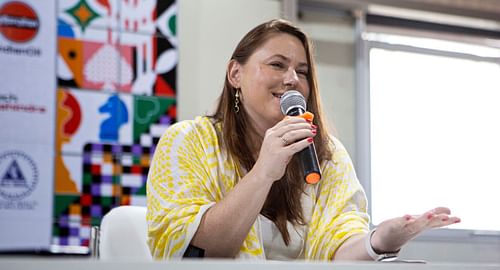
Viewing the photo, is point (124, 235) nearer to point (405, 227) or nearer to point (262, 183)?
point (262, 183)

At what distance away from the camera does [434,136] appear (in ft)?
12.6

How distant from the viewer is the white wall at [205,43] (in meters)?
3.24

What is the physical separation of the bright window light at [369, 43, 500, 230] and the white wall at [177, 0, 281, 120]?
78 cm

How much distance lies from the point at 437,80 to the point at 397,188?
606 mm

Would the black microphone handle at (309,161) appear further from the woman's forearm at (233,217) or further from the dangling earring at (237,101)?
the dangling earring at (237,101)

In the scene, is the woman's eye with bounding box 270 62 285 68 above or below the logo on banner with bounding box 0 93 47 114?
below

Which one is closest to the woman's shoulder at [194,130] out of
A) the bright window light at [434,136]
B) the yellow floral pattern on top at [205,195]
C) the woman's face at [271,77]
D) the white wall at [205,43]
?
the yellow floral pattern on top at [205,195]

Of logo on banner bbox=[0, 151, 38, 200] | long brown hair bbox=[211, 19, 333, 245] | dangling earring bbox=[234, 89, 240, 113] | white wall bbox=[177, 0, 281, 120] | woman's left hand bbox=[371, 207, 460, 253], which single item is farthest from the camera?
white wall bbox=[177, 0, 281, 120]

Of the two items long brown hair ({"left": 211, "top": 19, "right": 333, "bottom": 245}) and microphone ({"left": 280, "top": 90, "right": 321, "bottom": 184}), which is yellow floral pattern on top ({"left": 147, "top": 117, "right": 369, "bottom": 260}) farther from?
microphone ({"left": 280, "top": 90, "right": 321, "bottom": 184})

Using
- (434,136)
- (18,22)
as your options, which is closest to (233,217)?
(18,22)

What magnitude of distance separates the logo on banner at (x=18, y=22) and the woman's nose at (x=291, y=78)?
5.70ft

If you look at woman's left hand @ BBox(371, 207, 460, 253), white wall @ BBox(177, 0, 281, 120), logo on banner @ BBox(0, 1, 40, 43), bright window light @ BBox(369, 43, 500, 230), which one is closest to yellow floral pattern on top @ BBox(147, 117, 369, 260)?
woman's left hand @ BBox(371, 207, 460, 253)

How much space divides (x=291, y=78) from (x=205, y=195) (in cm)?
33

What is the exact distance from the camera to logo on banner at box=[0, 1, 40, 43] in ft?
10.3
